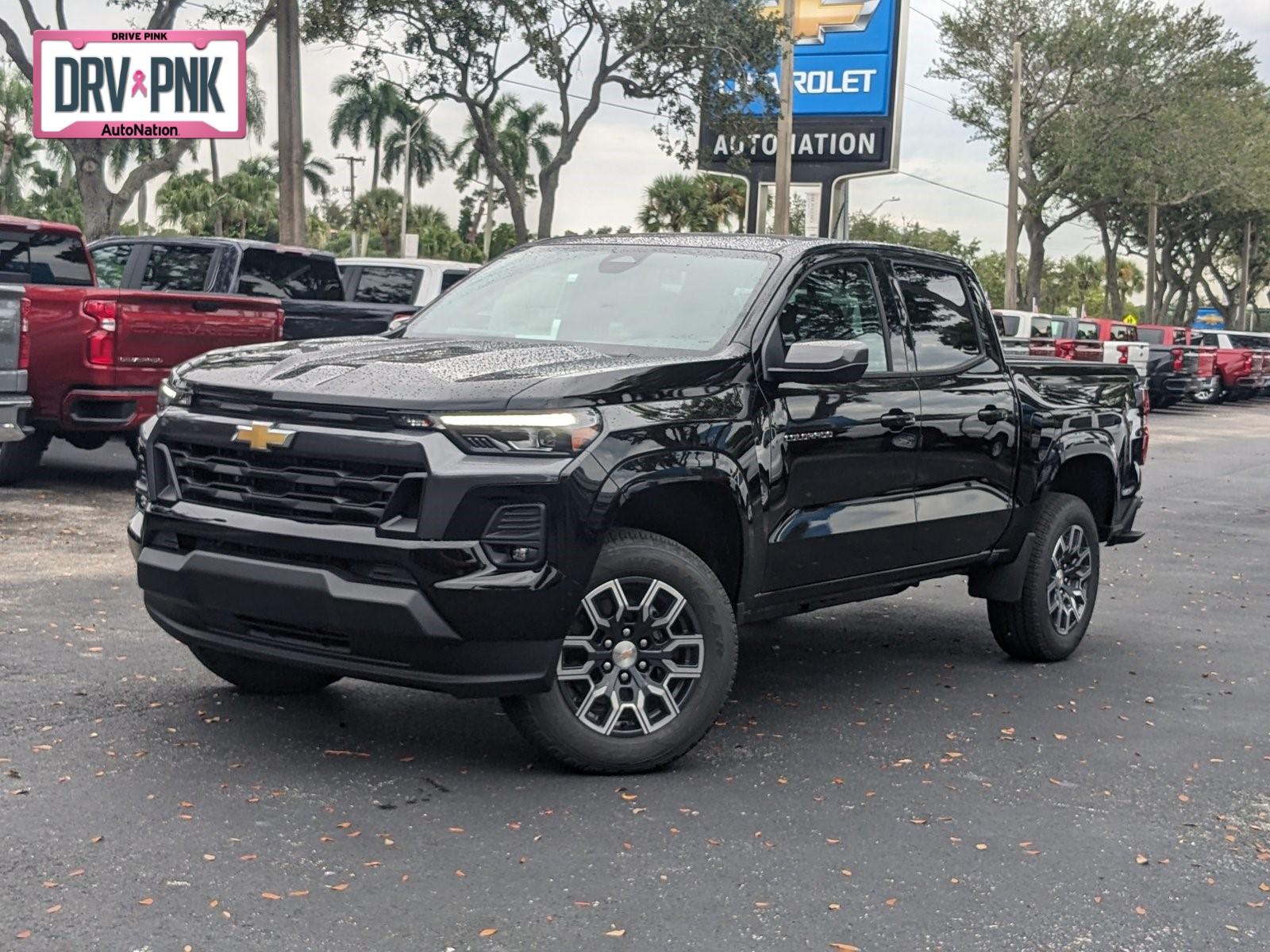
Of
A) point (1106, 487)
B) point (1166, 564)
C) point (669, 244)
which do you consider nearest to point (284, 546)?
point (669, 244)

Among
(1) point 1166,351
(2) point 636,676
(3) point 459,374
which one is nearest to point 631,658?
(2) point 636,676

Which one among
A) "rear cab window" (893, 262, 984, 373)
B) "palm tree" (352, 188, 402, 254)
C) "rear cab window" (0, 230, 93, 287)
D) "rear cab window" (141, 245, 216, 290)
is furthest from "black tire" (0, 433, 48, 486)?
"palm tree" (352, 188, 402, 254)

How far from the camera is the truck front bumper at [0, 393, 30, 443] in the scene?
1046 cm

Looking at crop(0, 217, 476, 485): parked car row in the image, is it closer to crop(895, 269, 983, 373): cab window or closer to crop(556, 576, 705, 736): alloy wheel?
crop(895, 269, 983, 373): cab window

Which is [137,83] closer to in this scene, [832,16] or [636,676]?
[832,16]

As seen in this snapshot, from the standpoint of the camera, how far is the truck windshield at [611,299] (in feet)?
20.7

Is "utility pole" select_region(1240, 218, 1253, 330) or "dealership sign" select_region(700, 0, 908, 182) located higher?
"dealership sign" select_region(700, 0, 908, 182)

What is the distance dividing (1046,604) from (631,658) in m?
3.01

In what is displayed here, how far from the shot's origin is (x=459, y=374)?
539cm

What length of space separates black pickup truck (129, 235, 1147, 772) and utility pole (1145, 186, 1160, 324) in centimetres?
5346

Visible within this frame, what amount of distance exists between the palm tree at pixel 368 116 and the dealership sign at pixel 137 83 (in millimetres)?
53164

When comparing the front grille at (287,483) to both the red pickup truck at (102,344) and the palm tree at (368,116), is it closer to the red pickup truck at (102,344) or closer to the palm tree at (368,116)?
the red pickup truck at (102,344)

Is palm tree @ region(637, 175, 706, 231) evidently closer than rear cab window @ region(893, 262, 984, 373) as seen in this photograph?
No

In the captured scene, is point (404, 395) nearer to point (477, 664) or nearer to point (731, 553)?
point (477, 664)
